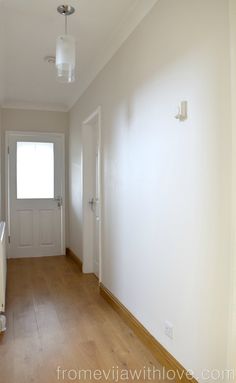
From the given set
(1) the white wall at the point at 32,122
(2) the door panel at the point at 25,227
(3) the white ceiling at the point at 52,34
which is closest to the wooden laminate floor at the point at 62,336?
(2) the door panel at the point at 25,227

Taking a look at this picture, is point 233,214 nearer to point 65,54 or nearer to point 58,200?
point 65,54

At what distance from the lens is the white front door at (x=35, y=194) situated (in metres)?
5.63

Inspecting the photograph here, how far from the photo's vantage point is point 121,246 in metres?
3.14

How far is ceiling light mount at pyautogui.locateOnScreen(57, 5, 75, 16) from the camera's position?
8.71 ft

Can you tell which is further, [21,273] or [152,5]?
[21,273]

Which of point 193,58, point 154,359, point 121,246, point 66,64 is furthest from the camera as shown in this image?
point 121,246

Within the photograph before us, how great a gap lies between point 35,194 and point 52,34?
3113 mm

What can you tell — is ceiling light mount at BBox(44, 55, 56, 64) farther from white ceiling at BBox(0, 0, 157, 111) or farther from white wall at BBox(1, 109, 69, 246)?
white wall at BBox(1, 109, 69, 246)

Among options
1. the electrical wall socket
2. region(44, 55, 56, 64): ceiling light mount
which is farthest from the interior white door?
the electrical wall socket

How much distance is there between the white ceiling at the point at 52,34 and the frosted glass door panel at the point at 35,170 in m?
1.19

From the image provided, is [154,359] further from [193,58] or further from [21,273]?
[21,273]

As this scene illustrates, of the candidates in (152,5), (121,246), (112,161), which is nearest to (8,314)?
(121,246)

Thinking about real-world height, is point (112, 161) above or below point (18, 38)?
below

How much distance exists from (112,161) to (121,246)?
87cm
